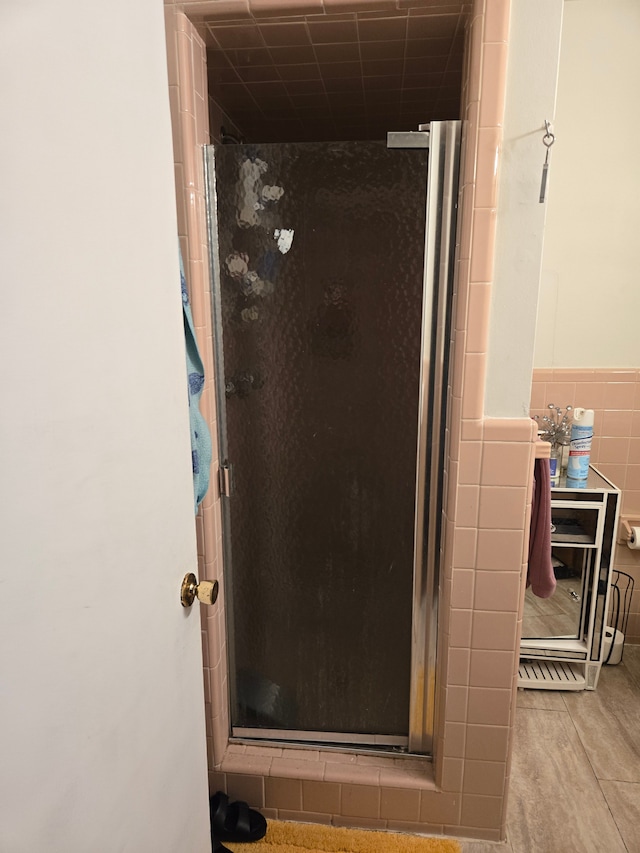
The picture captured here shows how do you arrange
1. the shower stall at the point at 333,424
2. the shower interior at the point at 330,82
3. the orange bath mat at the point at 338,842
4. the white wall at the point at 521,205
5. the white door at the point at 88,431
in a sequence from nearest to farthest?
the white door at the point at 88,431 → the white wall at the point at 521,205 → the shower interior at the point at 330,82 → the shower stall at the point at 333,424 → the orange bath mat at the point at 338,842

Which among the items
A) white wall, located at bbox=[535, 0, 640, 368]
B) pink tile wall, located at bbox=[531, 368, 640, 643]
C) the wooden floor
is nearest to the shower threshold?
the wooden floor

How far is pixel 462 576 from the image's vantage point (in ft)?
4.42

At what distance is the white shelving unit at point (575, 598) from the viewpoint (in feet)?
6.51

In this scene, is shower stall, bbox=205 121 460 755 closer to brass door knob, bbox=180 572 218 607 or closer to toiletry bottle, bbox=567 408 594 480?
brass door knob, bbox=180 572 218 607

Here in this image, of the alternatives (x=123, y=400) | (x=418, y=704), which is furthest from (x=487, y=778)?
(x=123, y=400)

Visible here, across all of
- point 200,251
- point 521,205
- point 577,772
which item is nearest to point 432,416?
point 521,205

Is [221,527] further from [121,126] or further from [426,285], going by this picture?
[121,126]

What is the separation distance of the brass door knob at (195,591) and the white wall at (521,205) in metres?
0.75

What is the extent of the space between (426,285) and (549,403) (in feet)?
3.89

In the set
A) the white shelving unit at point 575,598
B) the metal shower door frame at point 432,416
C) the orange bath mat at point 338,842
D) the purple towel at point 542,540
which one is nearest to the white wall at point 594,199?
the white shelving unit at point 575,598

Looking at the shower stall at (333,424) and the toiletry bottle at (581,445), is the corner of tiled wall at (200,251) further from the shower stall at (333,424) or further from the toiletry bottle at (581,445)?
the toiletry bottle at (581,445)

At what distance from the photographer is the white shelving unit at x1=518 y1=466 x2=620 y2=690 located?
1.98 m

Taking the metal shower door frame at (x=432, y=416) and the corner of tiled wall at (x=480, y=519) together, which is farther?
the metal shower door frame at (x=432, y=416)

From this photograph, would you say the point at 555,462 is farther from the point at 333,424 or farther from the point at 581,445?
the point at 333,424
